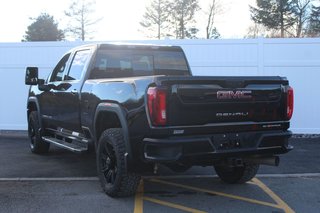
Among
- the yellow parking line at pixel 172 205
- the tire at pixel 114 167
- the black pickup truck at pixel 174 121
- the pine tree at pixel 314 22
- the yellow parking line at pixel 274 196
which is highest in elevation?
the pine tree at pixel 314 22

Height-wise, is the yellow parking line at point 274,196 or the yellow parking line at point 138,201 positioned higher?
the yellow parking line at point 138,201

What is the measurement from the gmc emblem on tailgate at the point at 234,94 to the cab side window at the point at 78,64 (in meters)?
2.65

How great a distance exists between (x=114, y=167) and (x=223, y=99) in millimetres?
1684

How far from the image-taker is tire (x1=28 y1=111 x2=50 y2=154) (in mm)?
9227

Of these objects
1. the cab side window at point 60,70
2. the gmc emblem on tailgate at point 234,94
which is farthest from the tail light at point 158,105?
the cab side window at point 60,70

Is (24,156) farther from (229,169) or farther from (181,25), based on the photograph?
(181,25)

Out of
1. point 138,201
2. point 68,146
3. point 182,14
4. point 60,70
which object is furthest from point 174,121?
point 182,14

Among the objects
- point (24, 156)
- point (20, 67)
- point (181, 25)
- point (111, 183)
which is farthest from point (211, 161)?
point (181, 25)

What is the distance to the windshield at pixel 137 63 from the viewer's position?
7191mm

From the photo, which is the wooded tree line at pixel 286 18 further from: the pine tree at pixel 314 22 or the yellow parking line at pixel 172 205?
the yellow parking line at pixel 172 205

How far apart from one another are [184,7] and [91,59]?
1599 inches

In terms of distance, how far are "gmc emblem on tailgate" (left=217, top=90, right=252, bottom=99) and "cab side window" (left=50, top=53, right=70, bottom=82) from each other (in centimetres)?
361

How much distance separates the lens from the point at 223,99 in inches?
217

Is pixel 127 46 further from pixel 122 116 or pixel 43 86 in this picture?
pixel 122 116
